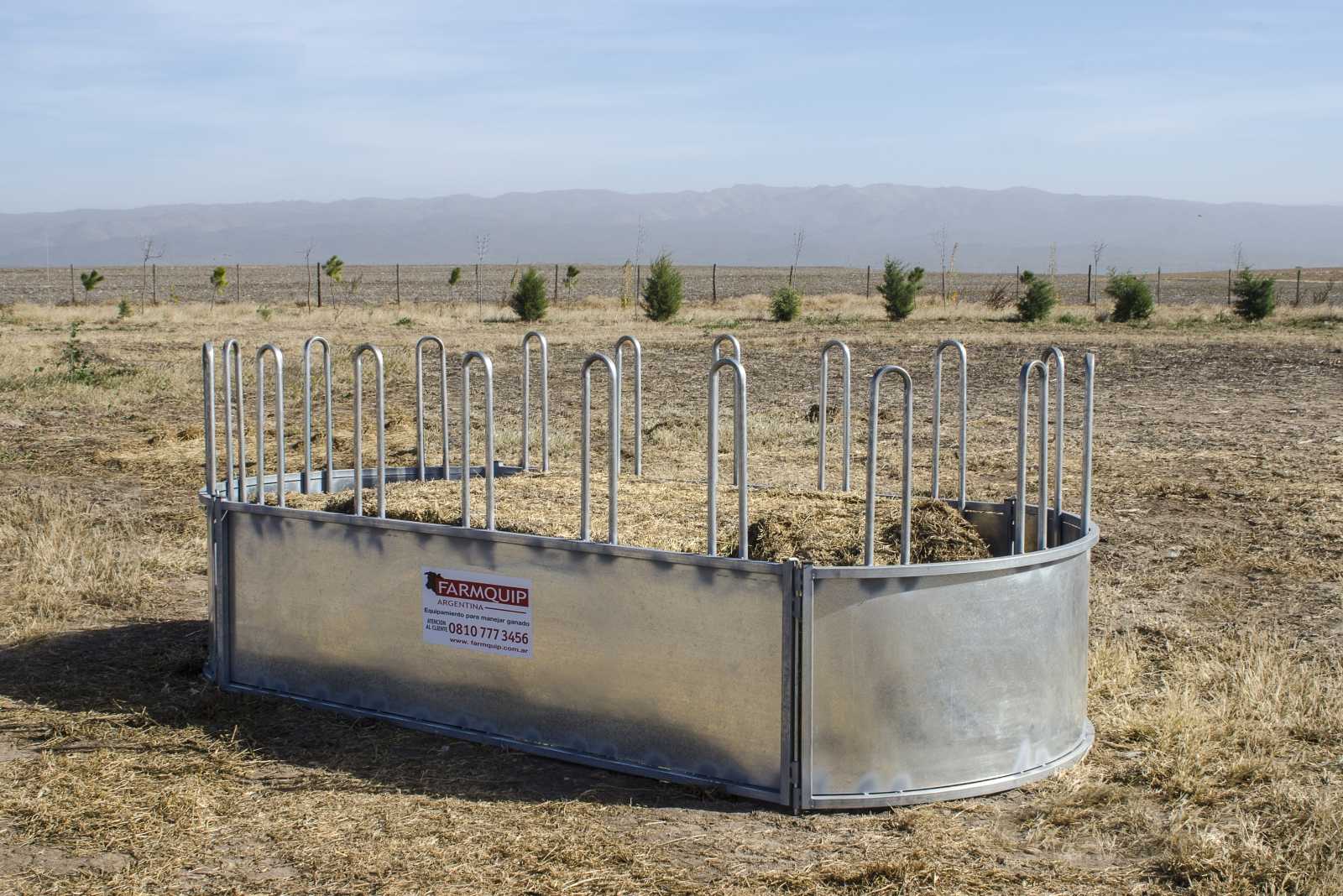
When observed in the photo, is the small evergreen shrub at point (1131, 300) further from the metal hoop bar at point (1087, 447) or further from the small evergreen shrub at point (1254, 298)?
the metal hoop bar at point (1087, 447)

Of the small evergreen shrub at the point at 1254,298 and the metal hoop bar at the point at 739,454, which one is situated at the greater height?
the small evergreen shrub at the point at 1254,298

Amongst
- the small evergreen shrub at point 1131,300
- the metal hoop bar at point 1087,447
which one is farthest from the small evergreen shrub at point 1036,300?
the metal hoop bar at point 1087,447

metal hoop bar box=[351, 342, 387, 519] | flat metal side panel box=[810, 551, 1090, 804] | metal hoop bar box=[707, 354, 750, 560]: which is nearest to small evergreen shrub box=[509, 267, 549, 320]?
metal hoop bar box=[351, 342, 387, 519]

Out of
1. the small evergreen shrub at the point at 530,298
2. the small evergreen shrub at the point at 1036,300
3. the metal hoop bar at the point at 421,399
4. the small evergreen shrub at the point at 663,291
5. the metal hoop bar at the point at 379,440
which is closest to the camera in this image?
the metal hoop bar at the point at 379,440

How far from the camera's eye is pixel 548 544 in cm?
487

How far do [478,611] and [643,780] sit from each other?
92 centimetres

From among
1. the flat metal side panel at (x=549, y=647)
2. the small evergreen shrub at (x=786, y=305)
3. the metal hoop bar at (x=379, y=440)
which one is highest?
the small evergreen shrub at (x=786, y=305)

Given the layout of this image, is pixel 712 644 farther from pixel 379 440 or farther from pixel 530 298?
pixel 530 298

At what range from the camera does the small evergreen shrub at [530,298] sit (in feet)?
114

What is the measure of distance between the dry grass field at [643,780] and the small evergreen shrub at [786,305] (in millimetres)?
21180

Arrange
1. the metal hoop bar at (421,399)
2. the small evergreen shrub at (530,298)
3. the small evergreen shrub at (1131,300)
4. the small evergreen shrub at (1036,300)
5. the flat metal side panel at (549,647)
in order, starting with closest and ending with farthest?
1. the flat metal side panel at (549,647)
2. the metal hoop bar at (421,399)
3. the small evergreen shrub at (1131,300)
4. the small evergreen shrub at (1036,300)
5. the small evergreen shrub at (530,298)

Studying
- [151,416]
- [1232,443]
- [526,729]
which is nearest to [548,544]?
[526,729]

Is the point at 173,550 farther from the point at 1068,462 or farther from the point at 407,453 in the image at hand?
the point at 1068,462

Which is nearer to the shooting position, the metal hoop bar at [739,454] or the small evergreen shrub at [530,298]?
the metal hoop bar at [739,454]
